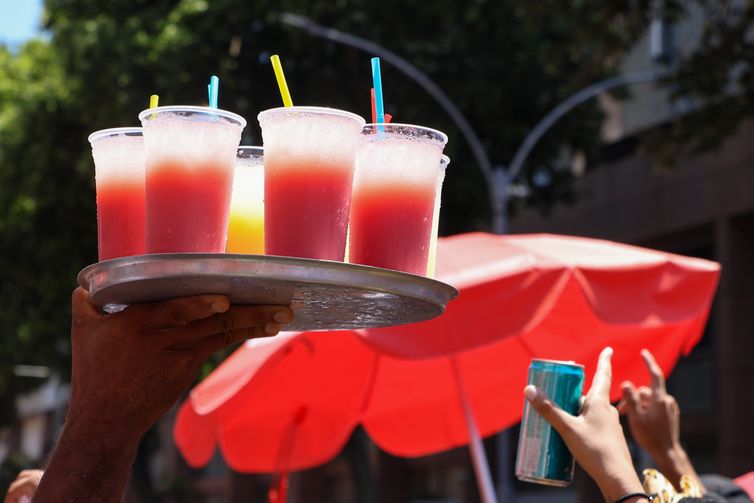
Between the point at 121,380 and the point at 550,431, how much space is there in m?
1.17

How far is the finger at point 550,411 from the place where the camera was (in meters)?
2.64

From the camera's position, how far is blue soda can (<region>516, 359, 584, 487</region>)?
8.92 ft

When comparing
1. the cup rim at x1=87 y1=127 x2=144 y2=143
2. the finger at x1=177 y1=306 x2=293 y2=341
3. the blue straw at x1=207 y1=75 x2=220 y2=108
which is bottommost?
the finger at x1=177 y1=306 x2=293 y2=341

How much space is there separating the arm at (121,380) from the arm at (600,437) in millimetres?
898

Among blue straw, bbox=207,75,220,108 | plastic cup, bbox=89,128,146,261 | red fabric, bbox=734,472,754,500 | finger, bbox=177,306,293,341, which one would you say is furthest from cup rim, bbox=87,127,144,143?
red fabric, bbox=734,472,754,500

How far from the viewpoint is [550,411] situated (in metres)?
2.67

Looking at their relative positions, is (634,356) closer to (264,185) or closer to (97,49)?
(264,185)

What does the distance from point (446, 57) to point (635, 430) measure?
1327 cm

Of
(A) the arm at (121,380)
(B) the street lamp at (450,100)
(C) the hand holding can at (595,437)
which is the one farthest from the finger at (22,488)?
(B) the street lamp at (450,100)

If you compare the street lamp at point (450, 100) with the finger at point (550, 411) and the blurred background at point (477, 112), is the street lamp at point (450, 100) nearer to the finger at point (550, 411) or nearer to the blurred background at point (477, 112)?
the blurred background at point (477, 112)

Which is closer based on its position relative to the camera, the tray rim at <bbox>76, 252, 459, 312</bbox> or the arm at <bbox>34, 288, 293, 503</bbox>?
the tray rim at <bbox>76, 252, 459, 312</bbox>

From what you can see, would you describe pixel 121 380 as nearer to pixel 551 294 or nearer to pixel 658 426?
pixel 658 426

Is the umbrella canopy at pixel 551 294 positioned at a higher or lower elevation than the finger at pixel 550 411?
lower

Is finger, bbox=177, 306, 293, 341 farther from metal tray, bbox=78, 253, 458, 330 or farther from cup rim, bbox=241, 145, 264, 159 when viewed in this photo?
cup rim, bbox=241, 145, 264, 159
